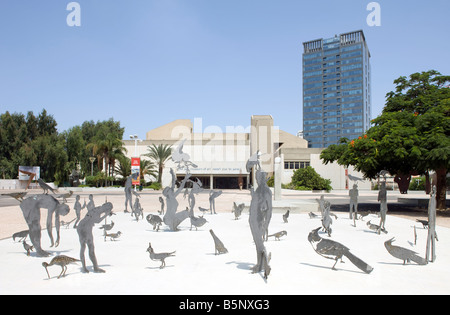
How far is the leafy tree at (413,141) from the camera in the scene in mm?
15789

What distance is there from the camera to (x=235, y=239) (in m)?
9.59

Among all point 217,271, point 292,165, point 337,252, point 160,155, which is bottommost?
point 217,271

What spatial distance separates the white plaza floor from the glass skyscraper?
4768 inches

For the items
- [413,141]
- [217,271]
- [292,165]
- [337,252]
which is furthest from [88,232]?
[292,165]

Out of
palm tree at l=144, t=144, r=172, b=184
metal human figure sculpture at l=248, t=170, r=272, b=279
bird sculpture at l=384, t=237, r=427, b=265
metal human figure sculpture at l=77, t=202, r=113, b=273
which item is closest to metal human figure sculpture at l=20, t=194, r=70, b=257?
metal human figure sculpture at l=77, t=202, r=113, b=273

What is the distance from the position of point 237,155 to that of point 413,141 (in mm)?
44815

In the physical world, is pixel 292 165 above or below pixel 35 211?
above

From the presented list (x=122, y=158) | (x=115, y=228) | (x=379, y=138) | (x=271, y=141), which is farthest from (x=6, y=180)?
(x=379, y=138)

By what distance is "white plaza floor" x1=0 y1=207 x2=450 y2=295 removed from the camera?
517 centimetres

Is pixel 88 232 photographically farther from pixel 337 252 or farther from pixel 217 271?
pixel 337 252

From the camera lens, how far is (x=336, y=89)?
4993 inches

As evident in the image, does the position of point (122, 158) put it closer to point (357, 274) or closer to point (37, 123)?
point (37, 123)

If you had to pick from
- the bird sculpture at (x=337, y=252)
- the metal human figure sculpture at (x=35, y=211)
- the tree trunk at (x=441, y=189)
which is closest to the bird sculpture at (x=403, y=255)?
the bird sculpture at (x=337, y=252)
